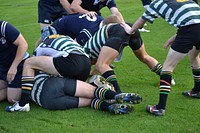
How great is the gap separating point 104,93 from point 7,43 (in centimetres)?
129

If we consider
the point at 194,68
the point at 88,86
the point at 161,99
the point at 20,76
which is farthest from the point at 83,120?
the point at 194,68

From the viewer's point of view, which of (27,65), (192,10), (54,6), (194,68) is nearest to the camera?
(192,10)

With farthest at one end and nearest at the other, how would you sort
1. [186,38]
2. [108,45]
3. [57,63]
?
[108,45]
[57,63]
[186,38]

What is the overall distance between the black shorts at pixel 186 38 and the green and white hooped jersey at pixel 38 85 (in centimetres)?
148

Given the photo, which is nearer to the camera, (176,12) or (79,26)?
(176,12)

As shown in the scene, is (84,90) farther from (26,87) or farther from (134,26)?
(134,26)

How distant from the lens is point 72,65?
12.7ft

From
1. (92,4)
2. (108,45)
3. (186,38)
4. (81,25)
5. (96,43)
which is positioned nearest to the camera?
(186,38)

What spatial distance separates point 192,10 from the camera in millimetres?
3604

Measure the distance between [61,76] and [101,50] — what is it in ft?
1.88

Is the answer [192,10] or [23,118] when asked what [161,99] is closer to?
[192,10]

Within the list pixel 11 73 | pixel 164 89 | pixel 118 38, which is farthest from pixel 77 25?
pixel 164 89

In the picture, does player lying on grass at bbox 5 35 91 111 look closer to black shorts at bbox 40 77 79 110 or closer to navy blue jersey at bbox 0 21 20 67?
black shorts at bbox 40 77 79 110

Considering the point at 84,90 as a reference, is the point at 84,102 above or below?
below
